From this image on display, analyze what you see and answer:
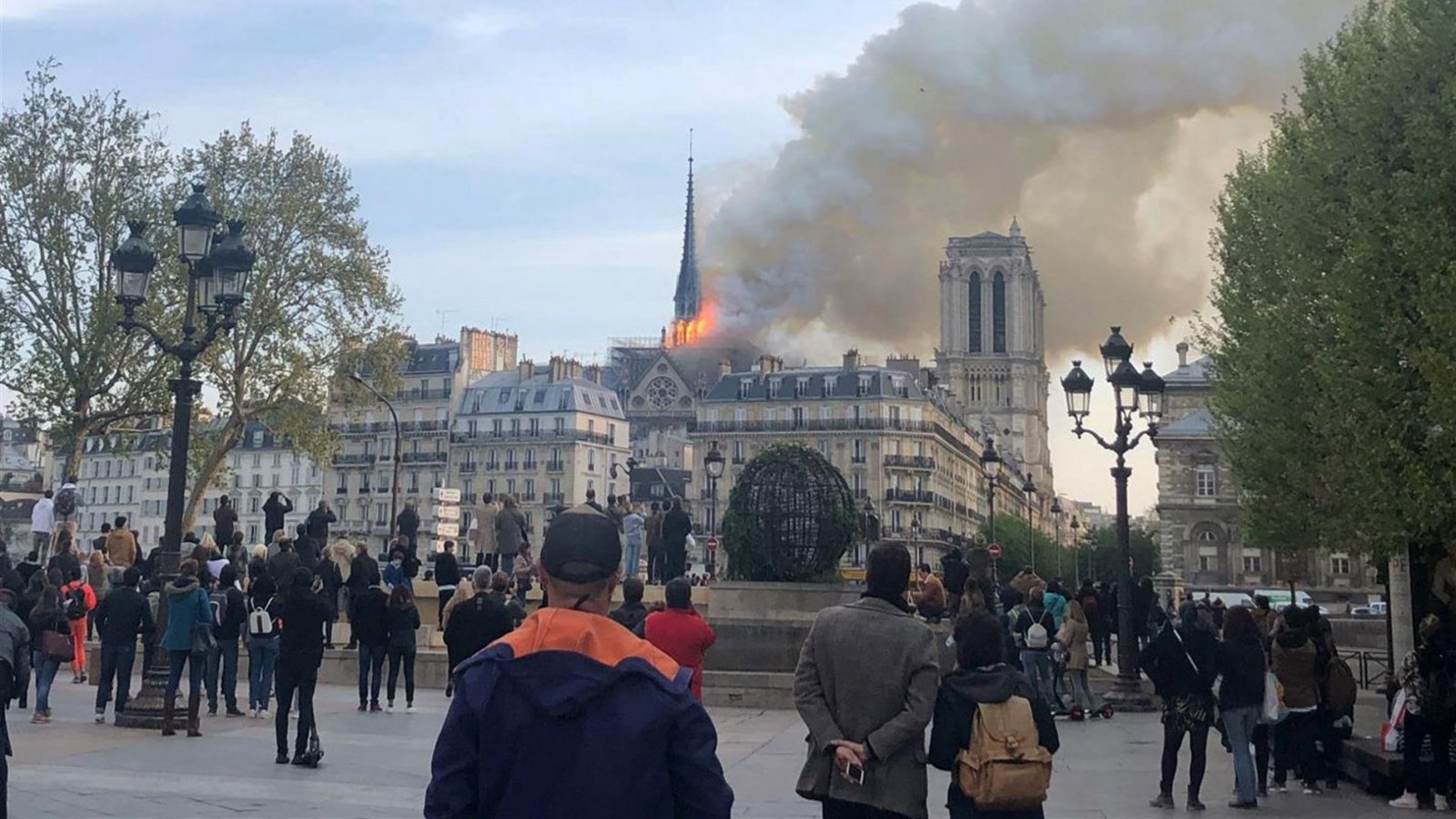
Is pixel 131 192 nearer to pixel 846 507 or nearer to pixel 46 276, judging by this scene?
pixel 46 276

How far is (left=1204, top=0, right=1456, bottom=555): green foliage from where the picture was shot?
17391mm

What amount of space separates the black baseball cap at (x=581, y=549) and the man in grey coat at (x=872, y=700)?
2393 millimetres

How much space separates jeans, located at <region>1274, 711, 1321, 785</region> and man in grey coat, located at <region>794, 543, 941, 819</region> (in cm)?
809

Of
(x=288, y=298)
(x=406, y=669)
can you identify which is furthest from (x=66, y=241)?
(x=406, y=669)

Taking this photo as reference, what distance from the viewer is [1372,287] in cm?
1847

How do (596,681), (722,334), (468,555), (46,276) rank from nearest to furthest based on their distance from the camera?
(596,681) → (46,276) → (468,555) → (722,334)

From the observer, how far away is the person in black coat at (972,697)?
6016 millimetres

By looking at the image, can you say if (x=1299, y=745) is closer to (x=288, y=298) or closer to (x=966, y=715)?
(x=966, y=715)

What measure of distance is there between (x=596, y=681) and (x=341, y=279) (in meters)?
39.0

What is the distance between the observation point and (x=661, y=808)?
3355 millimetres

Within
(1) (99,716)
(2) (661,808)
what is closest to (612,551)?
(2) (661,808)

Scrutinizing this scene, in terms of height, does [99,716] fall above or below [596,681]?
below

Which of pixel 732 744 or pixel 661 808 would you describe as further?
pixel 732 744

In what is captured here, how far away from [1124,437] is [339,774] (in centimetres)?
1384
